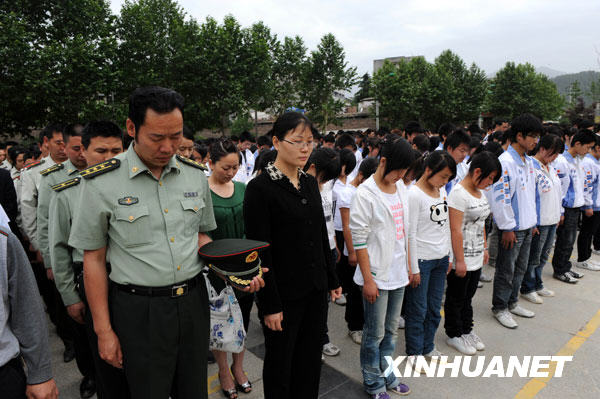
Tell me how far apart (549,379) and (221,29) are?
2271 cm

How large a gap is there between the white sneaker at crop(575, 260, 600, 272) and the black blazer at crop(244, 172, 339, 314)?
18.2ft

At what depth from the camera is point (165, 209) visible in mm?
1703

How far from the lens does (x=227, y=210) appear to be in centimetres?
275

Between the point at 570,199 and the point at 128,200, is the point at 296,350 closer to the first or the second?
the point at 128,200

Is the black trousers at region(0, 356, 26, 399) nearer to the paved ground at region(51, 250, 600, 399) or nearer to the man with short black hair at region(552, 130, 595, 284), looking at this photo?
the paved ground at region(51, 250, 600, 399)

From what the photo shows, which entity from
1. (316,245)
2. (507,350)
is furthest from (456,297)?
(316,245)

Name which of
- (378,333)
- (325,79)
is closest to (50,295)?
(378,333)

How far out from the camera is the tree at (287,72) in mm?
31609

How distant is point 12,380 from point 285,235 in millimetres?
1344

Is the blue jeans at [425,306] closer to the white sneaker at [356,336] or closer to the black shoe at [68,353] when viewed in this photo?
the white sneaker at [356,336]

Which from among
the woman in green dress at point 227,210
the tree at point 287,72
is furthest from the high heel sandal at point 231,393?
the tree at point 287,72

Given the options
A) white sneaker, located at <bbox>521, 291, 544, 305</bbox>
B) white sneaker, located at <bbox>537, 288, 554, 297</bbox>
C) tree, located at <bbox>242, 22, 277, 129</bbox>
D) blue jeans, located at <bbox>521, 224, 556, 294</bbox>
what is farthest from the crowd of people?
tree, located at <bbox>242, 22, 277, 129</bbox>

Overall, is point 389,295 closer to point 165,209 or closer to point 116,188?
point 165,209

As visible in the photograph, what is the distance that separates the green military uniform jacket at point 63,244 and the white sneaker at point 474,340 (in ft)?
11.1
